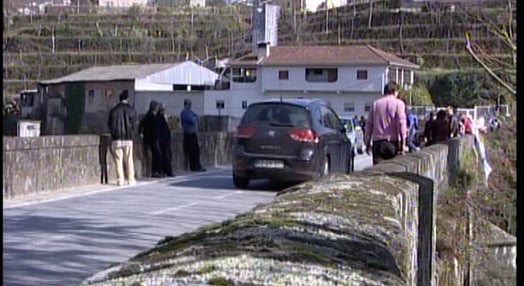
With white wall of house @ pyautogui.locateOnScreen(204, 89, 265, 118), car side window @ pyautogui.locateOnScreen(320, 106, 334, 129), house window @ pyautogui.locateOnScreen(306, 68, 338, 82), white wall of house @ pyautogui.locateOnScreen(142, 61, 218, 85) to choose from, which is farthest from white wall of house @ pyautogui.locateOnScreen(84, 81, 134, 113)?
car side window @ pyautogui.locateOnScreen(320, 106, 334, 129)

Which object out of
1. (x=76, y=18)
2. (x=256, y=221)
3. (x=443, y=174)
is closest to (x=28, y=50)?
(x=76, y=18)

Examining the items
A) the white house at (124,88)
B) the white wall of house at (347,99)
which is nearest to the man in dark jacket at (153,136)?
the white house at (124,88)

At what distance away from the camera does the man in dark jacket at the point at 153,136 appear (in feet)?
65.2

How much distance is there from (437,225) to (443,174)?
3.04 metres

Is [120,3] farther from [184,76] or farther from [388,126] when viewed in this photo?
[388,126]

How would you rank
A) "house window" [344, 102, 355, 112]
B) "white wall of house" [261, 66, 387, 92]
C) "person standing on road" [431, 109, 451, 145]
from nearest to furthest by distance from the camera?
"person standing on road" [431, 109, 451, 145], "house window" [344, 102, 355, 112], "white wall of house" [261, 66, 387, 92]

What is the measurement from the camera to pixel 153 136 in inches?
785

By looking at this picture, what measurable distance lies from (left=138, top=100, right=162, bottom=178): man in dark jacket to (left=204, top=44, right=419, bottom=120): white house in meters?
46.2

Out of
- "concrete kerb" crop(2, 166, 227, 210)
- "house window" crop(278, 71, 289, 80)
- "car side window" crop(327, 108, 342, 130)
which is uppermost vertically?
"house window" crop(278, 71, 289, 80)

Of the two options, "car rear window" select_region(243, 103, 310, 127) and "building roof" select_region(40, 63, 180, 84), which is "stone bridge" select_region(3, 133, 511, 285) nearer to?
"car rear window" select_region(243, 103, 310, 127)

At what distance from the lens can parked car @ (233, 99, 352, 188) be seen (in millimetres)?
16375

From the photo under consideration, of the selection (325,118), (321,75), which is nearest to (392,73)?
(321,75)

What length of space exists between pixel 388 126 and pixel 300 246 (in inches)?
391

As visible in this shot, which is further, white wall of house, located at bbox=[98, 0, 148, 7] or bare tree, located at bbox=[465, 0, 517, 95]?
white wall of house, located at bbox=[98, 0, 148, 7]
